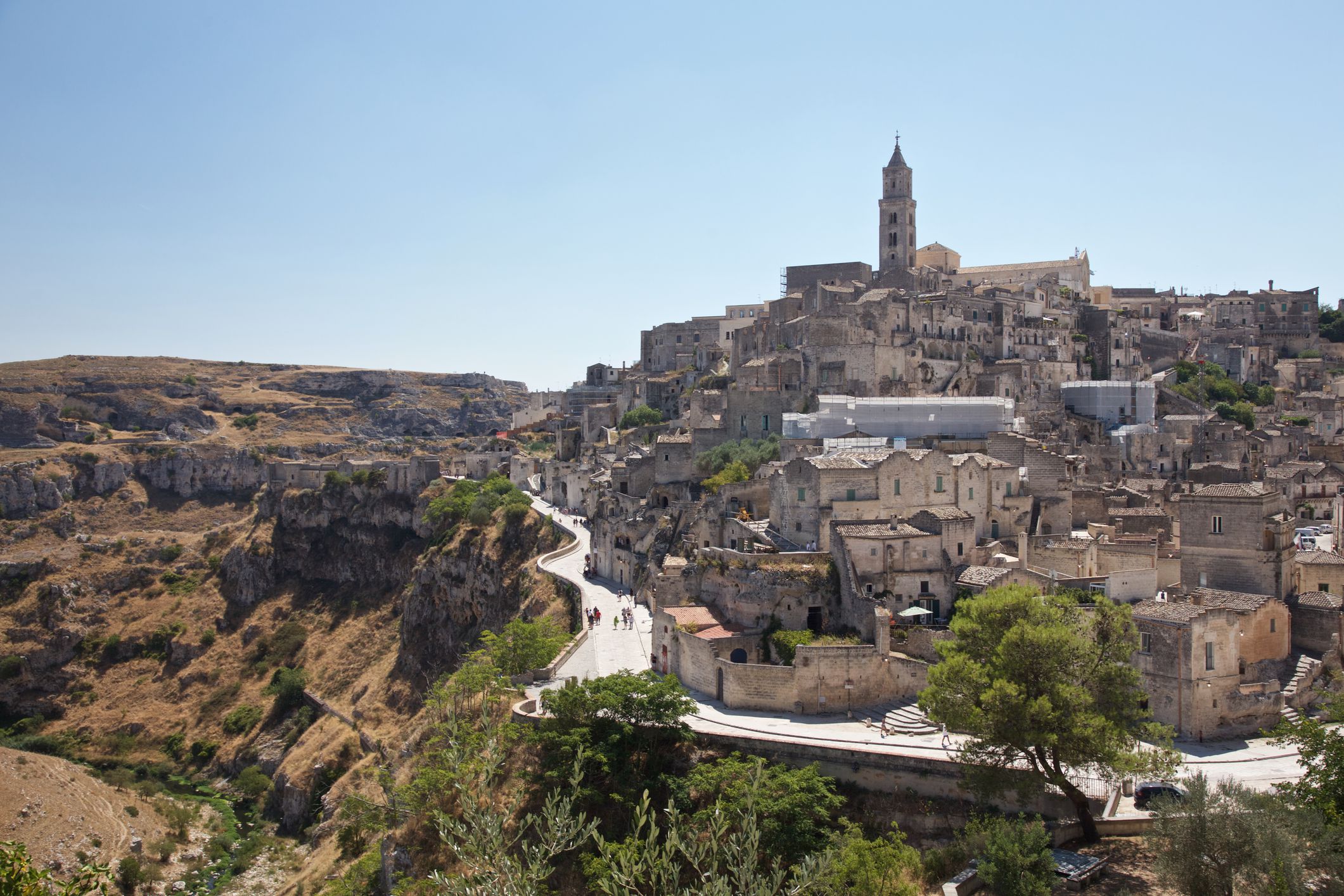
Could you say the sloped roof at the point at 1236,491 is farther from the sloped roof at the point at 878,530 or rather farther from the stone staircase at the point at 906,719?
the stone staircase at the point at 906,719

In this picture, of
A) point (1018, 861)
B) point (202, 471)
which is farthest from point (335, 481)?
point (1018, 861)

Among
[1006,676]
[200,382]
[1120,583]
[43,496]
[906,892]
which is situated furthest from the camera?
[200,382]

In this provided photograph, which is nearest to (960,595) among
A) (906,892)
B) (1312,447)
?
(906,892)

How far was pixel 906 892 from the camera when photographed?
20688 mm

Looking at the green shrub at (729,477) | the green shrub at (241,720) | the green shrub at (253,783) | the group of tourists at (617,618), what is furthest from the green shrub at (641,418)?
the green shrub at (253,783)

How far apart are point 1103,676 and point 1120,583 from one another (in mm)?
10255

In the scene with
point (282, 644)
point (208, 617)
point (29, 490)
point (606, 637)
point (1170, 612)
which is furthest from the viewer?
point (29, 490)

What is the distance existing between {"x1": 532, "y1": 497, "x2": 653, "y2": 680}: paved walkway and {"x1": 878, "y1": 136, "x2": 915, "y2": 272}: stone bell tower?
43.9 m

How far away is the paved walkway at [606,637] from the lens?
3488 centimetres

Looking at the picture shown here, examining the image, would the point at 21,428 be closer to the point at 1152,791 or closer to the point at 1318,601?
the point at 1152,791

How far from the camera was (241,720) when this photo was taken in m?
61.1

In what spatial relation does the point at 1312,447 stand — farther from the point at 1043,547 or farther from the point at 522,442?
the point at 522,442

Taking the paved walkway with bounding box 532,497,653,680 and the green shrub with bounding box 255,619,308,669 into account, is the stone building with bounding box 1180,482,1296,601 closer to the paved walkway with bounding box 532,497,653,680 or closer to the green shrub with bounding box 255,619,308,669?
the paved walkway with bounding box 532,497,653,680

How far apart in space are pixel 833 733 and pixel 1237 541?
1523cm
